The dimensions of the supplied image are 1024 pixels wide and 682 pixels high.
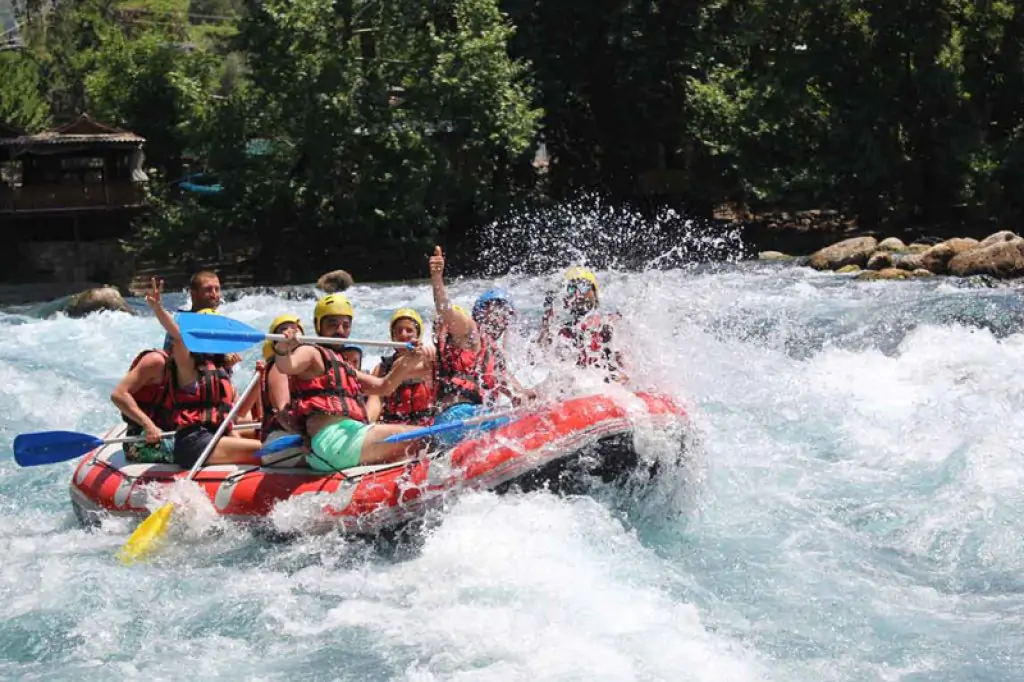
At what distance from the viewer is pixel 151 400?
24.3ft

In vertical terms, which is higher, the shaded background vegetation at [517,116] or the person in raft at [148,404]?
the shaded background vegetation at [517,116]

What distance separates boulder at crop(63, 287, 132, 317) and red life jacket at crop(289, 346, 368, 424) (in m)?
12.5

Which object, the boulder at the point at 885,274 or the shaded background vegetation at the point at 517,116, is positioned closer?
the boulder at the point at 885,274

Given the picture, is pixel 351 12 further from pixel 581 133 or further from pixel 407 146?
pixel 581 133

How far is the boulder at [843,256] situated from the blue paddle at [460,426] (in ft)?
44.8

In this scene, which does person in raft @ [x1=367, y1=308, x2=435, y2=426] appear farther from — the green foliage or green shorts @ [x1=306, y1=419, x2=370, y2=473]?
the green foliage

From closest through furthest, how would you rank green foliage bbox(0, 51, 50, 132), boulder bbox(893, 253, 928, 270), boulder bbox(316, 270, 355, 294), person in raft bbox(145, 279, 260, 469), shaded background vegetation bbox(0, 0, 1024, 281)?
person in raft bbox(145, 279, 260, 469)
boulder bbox(893, 253, 928, 270)
boulder bbox(316, 270, 355, 294)
shaded background vegetation bbox(0, 0, 1024, 281)
green foliage bbox(0, 51, 50, 132)

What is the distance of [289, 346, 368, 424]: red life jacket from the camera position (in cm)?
676

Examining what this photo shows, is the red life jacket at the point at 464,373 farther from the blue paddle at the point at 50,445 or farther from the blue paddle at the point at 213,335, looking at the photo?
the blue paddle at the point at 50,445

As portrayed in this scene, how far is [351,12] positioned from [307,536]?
18.0 m

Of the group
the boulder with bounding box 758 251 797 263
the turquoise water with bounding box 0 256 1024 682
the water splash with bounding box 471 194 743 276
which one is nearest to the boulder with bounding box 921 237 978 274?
the boulder with bounding box 758 251 797 263

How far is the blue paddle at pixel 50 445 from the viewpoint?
764cm

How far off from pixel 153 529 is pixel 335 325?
140 centimetres

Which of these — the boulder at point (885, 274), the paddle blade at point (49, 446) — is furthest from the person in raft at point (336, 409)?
the boulder at point (885, 274)
